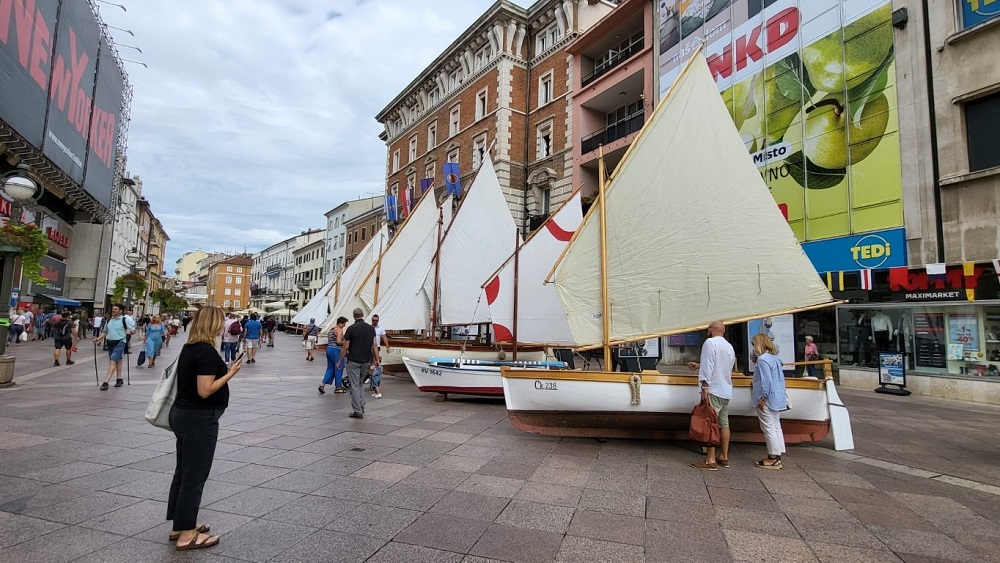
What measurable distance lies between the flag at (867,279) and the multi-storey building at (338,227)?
54476mm

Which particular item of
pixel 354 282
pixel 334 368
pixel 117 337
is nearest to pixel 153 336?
pixel 117 337

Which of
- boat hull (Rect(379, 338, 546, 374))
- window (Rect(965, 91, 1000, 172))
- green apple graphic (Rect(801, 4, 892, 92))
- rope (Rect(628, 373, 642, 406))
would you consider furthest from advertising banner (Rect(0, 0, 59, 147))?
window (Rect(965, 91, 1000, 172))

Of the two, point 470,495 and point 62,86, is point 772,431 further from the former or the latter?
point 62,86

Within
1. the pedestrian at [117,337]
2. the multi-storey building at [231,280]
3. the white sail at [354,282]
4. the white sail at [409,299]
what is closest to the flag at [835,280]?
the white sail at [409,299]

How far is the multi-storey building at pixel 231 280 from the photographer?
395ft

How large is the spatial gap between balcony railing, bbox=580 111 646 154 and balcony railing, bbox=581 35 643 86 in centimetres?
272

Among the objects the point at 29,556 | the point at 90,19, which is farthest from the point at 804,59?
the point at 90,19

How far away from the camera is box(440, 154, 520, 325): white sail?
1483 centimetres

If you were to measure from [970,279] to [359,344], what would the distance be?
14836 millimetres

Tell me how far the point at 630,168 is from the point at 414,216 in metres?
10.5

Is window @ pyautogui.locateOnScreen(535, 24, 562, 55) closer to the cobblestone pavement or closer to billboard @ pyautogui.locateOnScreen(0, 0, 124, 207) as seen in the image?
billboard @ pyautogui.locateOnScreen(0, 0, 124, 207)

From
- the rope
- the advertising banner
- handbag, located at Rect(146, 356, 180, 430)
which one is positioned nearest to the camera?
handbag, located at Rect(146, 356, 180, 430)

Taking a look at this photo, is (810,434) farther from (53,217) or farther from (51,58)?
(53,217)

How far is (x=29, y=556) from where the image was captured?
3254mm
